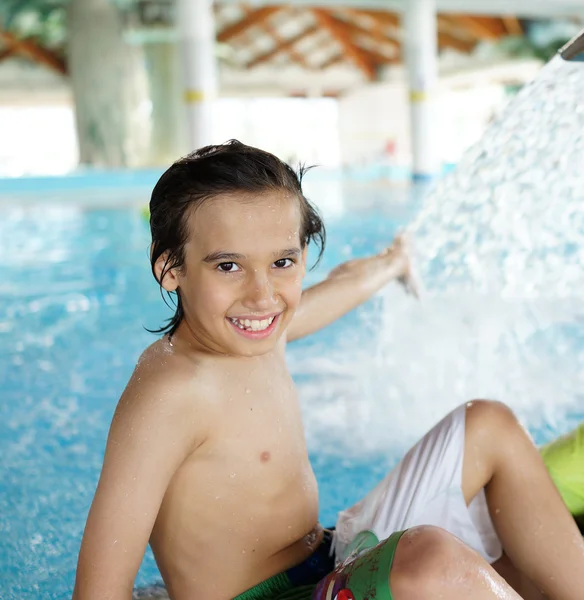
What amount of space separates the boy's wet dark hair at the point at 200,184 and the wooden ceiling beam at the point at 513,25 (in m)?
18.2

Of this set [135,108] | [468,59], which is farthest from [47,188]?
[468,59]

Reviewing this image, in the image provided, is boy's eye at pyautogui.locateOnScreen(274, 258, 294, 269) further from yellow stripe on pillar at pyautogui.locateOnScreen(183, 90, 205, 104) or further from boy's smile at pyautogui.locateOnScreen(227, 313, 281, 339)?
yellow stripe on pillar at pyautogui.locateOnScreen(183, 90, 205, 104)

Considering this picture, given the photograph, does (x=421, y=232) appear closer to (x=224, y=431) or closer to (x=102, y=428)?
→ (x=102, y=428)

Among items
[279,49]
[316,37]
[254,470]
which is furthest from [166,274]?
[316,37]

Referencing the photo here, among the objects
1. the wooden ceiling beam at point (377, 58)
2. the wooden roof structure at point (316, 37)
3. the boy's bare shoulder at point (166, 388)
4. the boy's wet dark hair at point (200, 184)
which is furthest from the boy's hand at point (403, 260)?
the wooden ceiling beam at point (377, 58)

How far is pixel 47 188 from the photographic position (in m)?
14.3

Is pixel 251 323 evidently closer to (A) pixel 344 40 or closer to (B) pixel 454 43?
(B) pixel 454 43

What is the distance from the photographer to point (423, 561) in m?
0.95

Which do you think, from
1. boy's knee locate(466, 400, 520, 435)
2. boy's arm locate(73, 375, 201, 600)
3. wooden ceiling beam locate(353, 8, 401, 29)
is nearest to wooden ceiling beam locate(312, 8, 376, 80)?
wooden ceiling beam locate(353, 8, 401, 29)

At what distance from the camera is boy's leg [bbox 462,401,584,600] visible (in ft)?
3.86

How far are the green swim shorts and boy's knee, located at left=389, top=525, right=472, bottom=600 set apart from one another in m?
0.01

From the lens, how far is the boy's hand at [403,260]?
1.80 metres

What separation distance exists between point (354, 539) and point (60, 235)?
7.15 meters

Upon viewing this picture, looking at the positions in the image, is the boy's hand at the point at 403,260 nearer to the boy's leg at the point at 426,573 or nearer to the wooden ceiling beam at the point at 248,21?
the boy's leg at the point at 426,573
